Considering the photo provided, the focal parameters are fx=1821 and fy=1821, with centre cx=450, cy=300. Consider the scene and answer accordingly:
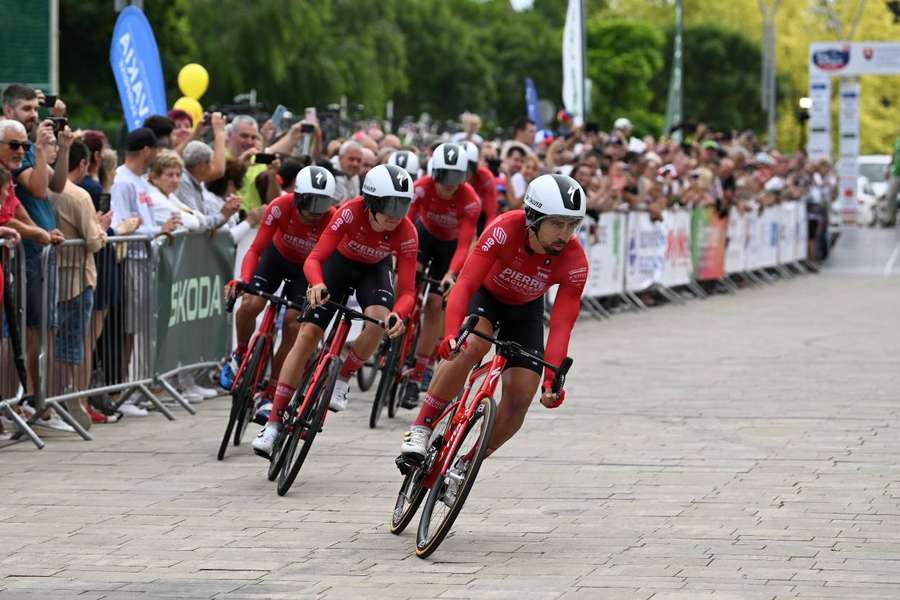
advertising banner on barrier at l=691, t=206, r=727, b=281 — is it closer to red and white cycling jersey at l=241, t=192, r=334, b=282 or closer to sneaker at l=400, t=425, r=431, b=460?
red and white cycling jersey at l=241, t=192, r=334, b=282

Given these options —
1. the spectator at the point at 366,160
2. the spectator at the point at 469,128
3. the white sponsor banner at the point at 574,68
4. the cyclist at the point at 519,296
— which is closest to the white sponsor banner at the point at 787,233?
the white sponsor banner at the point at 574,68

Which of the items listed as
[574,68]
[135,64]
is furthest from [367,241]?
[574,68]

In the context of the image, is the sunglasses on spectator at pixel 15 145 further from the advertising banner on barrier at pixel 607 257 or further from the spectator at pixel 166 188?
the advertising banner on barrier at pixel 607 257

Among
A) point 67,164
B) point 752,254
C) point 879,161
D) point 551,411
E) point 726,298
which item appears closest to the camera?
point 67,164

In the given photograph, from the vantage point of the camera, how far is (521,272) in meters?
8.66

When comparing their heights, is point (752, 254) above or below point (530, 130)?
below

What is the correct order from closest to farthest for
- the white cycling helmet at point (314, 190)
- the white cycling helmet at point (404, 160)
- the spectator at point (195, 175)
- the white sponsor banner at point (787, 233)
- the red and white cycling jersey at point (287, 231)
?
1. the white cycling helmet at point (314, 190)
2. the red and white cycling jersey at point (287, 231)
3. the spectator at point (195, 175)
4. the white cycling helmet at point (404, 160)
5. the white sponsor banner at point (787, 233)

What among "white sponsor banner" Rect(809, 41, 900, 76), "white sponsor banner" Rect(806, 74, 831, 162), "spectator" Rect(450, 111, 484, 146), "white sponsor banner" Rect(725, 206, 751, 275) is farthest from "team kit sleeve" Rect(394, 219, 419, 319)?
"white sponsor banner" Rect(809, 41, 900, 76)

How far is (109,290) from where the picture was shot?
12.4m

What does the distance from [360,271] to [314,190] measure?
606mm

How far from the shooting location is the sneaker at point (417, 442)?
8.39 meters

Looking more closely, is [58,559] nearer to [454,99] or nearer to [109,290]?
[109,290]

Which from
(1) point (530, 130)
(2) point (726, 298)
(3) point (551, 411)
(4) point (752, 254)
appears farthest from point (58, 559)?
(4) point (752, 254)

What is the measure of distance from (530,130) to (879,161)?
130 feet
